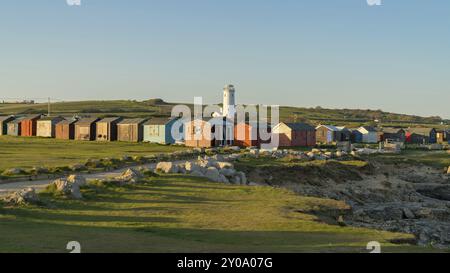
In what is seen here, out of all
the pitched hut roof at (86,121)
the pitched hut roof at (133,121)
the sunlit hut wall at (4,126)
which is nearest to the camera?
the pitched hut roof at (133,121)

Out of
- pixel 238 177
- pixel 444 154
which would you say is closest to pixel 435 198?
pixel 238 177

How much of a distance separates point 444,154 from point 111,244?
71.8m

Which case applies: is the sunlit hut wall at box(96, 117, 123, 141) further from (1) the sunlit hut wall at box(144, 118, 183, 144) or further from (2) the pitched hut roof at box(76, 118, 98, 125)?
(1) the sunlit hut wall at box(144, 118, 183, 144)

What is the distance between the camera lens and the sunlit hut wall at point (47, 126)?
104m

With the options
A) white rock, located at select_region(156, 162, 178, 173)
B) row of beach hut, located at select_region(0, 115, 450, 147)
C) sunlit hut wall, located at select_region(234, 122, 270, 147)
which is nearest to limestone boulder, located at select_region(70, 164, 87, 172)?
white rock, located at select_region(156, 162, 178, 173)

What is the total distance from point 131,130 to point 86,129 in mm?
9589

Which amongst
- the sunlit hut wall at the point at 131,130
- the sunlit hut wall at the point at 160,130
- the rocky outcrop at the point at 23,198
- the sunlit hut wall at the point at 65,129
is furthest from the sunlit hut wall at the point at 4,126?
the rocky outcrop at the point at 23,198

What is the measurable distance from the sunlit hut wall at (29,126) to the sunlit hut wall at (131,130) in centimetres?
2154

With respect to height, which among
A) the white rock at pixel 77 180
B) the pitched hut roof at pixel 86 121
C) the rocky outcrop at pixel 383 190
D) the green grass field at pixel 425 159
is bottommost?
the rocky outcrop at pixel 383 190

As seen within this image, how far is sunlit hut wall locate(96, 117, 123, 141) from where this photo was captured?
94562mm

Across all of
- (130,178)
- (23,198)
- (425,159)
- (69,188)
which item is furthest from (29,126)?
(23,198)

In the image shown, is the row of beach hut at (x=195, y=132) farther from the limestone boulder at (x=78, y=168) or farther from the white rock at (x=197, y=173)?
the white rock at (x=197, y=173)

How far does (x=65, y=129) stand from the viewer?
330 ft

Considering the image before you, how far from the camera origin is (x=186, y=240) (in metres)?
16.4
